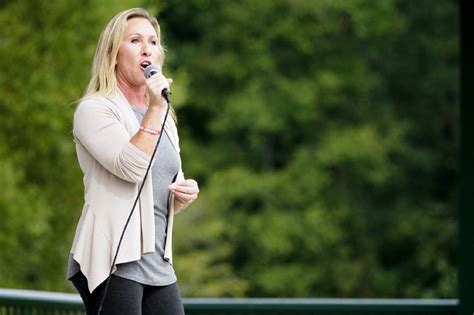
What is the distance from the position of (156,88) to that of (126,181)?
25cm

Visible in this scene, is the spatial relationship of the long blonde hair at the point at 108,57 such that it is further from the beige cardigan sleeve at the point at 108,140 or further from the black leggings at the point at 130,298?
the black leggings at the point at 130,298

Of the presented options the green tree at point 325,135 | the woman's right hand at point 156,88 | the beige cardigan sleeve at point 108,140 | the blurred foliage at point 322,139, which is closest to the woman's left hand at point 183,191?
the beige cardigan sleeve at point 108,140

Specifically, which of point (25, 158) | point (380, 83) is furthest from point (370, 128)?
point (25, 158)

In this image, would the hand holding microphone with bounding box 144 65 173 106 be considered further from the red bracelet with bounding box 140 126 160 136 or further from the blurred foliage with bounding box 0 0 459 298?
the blurred foliage with bounding box 0 0 459 298

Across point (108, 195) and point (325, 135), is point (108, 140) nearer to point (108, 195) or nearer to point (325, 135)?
point (108, 195)

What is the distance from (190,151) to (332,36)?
4200 mm

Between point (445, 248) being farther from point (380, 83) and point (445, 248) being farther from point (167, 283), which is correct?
point (167, 283)

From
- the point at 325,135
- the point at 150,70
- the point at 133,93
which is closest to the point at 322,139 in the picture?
the point at 325,135

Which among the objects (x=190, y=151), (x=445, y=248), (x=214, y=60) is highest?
(x=214, y=60)

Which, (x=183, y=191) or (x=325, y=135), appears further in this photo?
(x=325, y=135)

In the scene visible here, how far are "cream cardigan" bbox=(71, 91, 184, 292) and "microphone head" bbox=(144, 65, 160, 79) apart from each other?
0.41 ft

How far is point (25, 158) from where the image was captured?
571 inches

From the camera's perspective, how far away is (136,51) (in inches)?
122

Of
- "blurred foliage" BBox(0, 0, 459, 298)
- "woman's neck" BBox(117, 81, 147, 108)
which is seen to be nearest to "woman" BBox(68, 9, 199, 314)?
"woman's neck" BBox(117, 81, 147, 108)
